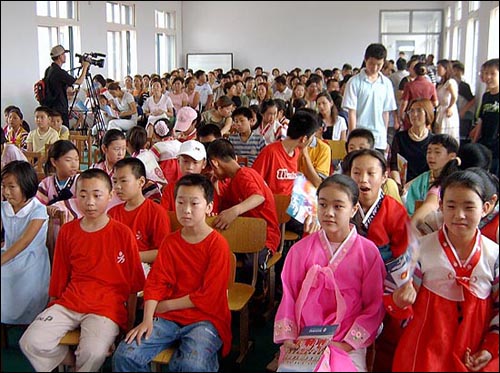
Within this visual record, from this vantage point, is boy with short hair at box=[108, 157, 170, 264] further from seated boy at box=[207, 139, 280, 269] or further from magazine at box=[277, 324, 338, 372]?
magazine at box=[277, 324, 338, 372]

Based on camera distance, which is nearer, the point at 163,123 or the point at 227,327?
the point at 227,327

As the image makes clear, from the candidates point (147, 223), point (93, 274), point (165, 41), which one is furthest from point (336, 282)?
point (165, 41)

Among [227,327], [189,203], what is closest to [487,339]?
[227,327]

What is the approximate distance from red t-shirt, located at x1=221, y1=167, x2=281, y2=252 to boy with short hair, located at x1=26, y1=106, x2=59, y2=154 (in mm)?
955

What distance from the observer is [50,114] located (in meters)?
2.71

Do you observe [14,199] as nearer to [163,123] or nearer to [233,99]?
[163,123]

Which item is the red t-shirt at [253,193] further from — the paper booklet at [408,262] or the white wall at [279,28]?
the paper booklet at [408,262]

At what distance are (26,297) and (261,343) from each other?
1229 millimetres

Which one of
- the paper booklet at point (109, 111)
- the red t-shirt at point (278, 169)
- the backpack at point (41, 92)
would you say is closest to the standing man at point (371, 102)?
the red t-shirt at point (278, 169)

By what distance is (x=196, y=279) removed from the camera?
208cm

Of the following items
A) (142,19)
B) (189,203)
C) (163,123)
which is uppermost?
(142,19)

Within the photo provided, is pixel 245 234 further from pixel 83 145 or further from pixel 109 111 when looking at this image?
pixel 109 111

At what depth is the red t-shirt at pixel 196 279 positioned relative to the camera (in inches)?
80.0

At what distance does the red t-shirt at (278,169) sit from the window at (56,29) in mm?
1417
